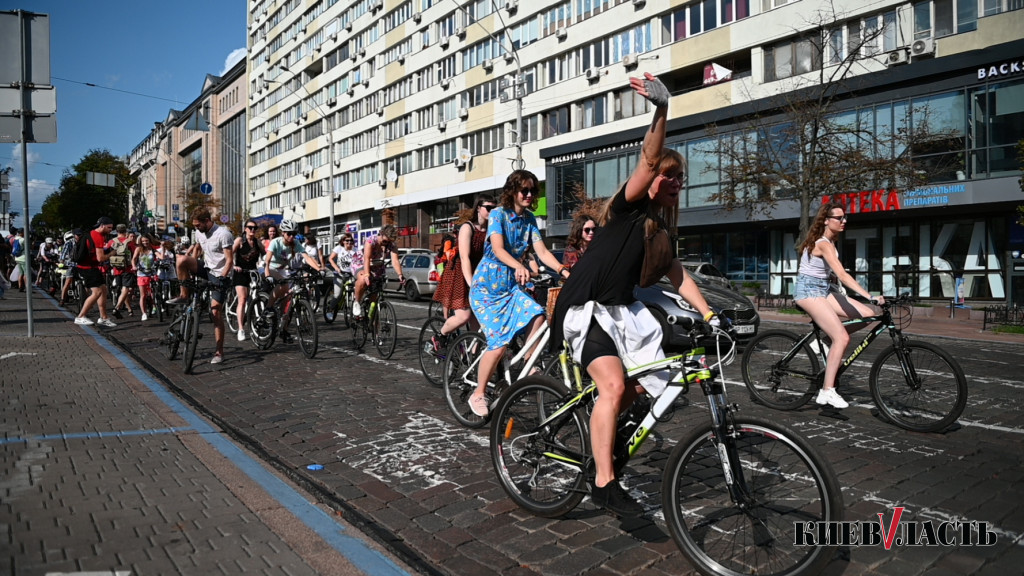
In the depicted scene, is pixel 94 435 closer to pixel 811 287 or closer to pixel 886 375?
pixel 811 287

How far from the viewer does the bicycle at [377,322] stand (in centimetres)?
1021

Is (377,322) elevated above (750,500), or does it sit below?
above

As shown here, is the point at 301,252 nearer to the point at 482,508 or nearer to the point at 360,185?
the point at 482,508

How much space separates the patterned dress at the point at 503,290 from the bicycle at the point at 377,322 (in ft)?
14.8

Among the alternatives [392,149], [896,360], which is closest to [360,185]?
[392,149]

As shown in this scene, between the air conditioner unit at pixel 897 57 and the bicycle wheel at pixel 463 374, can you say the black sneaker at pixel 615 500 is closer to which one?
the bicycle wheel at pixel 463 374

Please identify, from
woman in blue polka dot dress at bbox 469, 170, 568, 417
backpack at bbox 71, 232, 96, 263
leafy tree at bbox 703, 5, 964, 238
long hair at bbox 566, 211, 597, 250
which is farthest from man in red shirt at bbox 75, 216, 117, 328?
leafy tree at bbox 703, 5, 964, 238

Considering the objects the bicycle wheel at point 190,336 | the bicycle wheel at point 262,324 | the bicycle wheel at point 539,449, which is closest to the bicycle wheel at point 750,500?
the bicycle wheel at point 539,449

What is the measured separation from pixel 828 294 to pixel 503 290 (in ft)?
9.82

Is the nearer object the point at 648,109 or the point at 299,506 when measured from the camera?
the point at 299,506

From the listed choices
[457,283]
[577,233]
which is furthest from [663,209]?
[577,233]

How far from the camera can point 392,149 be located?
183ft

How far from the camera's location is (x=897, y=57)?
25266mm

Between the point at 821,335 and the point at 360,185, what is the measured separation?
57.0 meters
